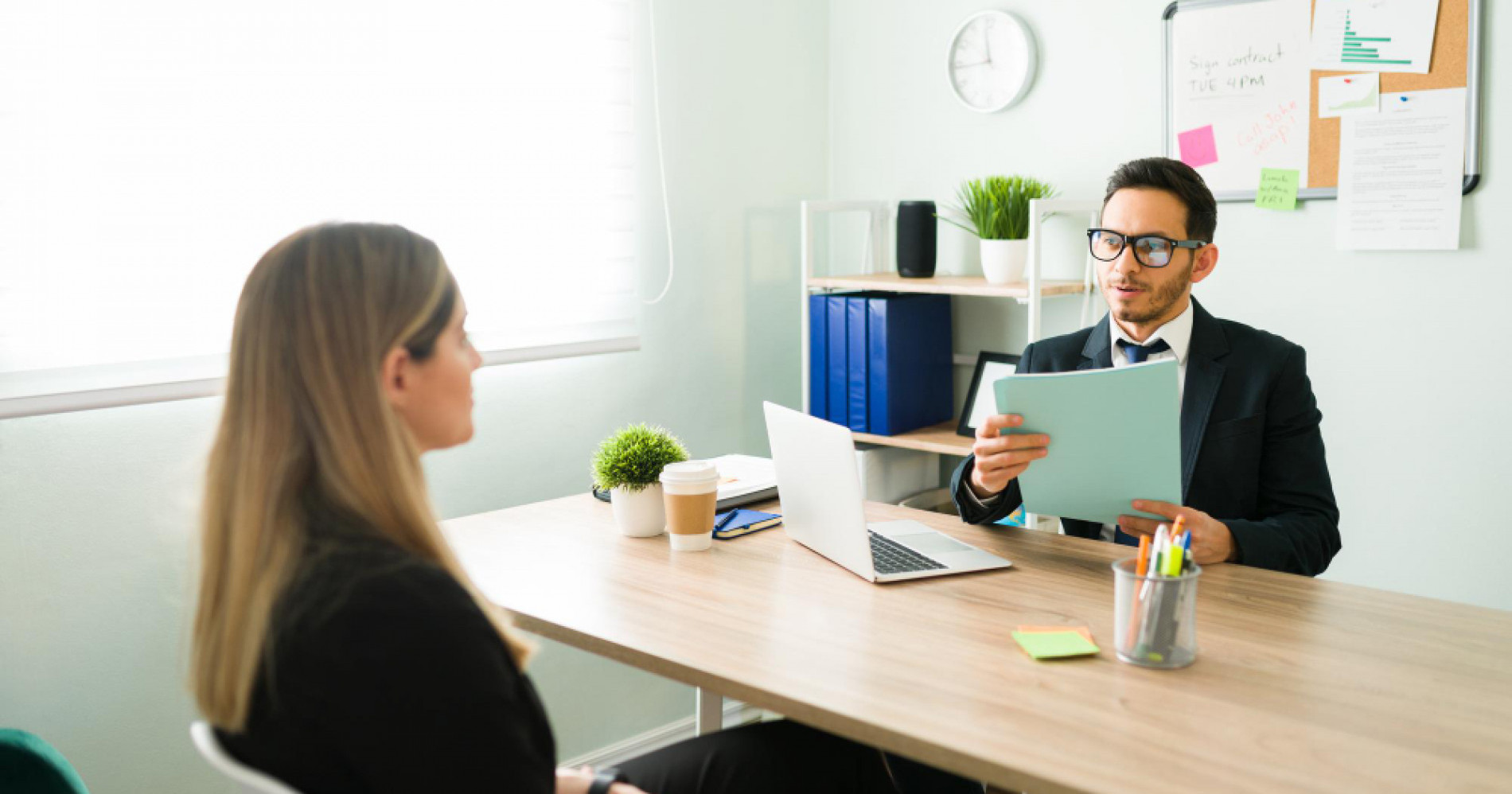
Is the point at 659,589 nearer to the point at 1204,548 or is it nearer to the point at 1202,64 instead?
the point at 1204,548

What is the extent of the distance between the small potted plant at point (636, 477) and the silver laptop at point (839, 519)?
0.64 feet

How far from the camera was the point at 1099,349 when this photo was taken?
2.16 meters

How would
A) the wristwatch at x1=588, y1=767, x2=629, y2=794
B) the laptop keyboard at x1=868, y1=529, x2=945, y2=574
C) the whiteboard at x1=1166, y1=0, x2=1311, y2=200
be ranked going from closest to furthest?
the wristwatch at x1=588, y1=767, x2=629, y2=794 < the laptop keyboard at x1=868, y1=529, x2=945, y2=574 < the whiteboard at x1=1166, y1=0, x2=1311, y2=200

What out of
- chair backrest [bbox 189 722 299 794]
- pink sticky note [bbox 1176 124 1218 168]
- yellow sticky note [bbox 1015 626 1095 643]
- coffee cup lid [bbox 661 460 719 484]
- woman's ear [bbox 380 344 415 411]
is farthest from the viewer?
pink sticky note [bbox 1176 124 1218 168]

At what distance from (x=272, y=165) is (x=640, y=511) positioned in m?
1.02

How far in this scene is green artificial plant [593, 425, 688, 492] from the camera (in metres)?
1.95

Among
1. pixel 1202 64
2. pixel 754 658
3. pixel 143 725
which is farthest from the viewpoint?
pixel 1202 64

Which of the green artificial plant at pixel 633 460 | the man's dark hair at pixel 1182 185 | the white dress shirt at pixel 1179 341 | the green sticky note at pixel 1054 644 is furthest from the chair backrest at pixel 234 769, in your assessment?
the man's dark hair at pixel 1182 185


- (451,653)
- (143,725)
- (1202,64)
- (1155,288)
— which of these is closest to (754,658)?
(451,653)

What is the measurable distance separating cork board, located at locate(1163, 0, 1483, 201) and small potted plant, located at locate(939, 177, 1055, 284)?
35cm

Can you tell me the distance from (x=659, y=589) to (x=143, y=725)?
3.92 feet

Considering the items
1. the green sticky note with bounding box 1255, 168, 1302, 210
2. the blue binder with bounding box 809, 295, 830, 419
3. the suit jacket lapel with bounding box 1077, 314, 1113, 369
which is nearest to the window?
the blue binder with bounding box 809, 295, 830, 419

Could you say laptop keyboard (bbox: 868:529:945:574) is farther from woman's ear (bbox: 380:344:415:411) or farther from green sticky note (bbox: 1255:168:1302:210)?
green sticky note (bbox: 1255:168:1302:210)

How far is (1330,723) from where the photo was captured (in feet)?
3.94
